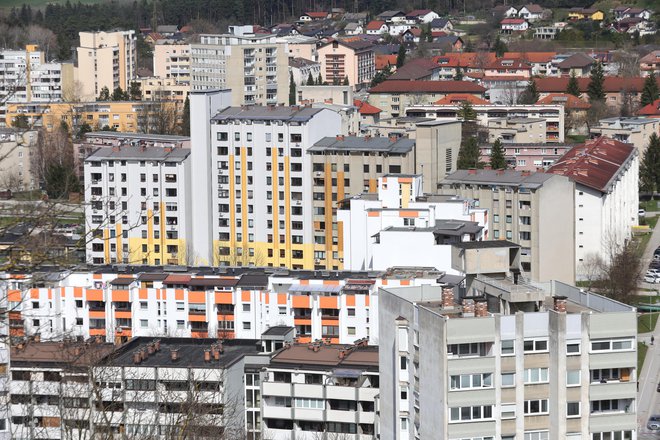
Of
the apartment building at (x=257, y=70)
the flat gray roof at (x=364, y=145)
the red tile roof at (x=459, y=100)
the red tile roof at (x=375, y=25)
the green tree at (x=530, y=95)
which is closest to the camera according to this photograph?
the flat gray roof at (x=364, y=145)

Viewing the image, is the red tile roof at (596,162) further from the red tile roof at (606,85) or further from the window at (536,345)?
A: the window at (536,345)

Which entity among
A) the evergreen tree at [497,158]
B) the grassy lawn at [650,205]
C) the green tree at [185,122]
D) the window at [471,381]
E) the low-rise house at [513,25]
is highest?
the low-rise house at [513,25]

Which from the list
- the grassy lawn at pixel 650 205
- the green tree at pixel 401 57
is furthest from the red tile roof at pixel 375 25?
the grassy lawn at pixel 650 205

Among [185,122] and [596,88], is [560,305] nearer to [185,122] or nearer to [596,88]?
[185,122]

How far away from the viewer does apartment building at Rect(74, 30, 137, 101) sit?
145 ft

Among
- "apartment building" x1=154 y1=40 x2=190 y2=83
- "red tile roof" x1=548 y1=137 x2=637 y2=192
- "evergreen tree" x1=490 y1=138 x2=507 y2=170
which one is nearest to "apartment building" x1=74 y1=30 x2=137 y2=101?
"apartment building" x1=154 y1=40 x2=190 y2=83

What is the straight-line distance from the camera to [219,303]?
743 inches

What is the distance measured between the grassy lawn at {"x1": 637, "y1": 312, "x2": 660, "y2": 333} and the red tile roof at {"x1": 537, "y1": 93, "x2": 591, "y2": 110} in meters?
17.9

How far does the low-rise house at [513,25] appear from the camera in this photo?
5788 centimetres

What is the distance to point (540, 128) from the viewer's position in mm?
35156

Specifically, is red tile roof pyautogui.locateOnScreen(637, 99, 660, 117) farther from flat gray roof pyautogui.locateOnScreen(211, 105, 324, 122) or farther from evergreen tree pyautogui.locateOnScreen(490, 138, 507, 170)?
flat gray roof pyautogui.locateOnScreen(211, 105, 324, 122)

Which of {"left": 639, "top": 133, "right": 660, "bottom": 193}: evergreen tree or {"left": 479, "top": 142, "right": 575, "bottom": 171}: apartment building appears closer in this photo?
{"left": 639, "top": 133, "right": 660, "bottom": 193}: evergreen tree

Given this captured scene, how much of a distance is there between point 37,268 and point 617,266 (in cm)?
1828

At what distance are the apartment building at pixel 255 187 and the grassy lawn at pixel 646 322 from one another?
5.89m
